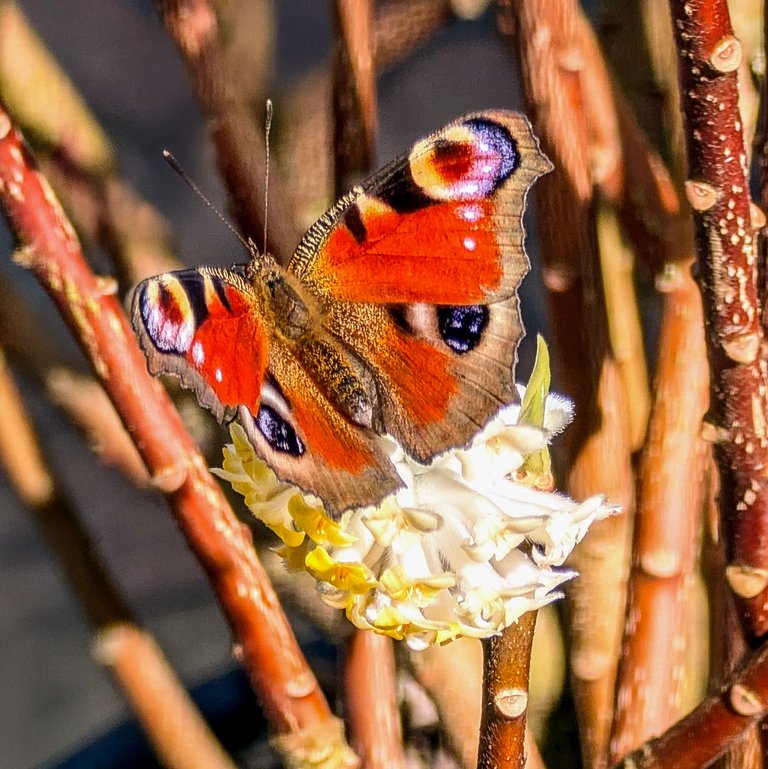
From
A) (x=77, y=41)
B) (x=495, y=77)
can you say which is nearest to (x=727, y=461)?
(x=495, y=77)

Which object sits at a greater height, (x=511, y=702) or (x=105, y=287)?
(x=105, y=287)

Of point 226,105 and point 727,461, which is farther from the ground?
point 226,105

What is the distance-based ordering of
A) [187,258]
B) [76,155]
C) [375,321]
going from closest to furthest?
[375,321] < [76,155] < [187,258]

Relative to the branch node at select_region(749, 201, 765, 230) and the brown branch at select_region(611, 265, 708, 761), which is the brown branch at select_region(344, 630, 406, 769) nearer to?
the brown branch at select_region(611, 265, 708, 761)

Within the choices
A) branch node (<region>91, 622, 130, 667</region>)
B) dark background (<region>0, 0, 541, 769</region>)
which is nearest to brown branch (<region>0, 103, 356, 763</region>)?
branch node (<region>91, 622, 130, 667</region>)

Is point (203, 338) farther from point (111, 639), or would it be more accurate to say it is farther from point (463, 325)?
point (111, 639)

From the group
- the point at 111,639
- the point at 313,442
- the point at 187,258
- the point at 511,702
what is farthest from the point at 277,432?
the point at 187,258

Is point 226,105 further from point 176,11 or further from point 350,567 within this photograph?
point 350,567
